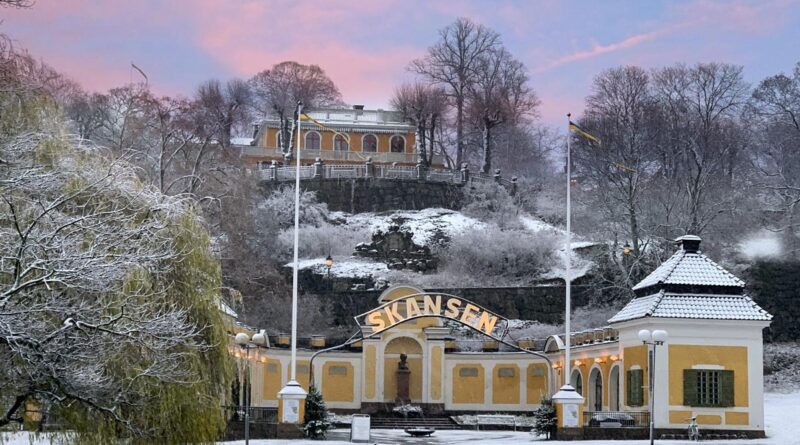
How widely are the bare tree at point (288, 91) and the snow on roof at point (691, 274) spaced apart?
158ft

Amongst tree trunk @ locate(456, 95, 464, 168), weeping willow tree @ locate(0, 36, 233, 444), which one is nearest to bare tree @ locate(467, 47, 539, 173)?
tree trunk @ locate(456, 95, 464, 168)

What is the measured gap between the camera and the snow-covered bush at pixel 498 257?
68.8m

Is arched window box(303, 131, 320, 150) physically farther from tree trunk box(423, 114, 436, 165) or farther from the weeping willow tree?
the weeping willow tree

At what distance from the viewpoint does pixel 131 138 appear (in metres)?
49.3

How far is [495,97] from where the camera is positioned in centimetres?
8581

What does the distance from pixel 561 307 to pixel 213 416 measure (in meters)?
42.9

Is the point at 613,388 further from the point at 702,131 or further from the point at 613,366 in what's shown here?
the point at 702,131

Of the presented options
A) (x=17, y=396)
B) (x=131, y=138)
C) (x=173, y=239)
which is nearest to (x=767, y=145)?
(x=131, y=138)

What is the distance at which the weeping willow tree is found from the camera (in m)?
16.8

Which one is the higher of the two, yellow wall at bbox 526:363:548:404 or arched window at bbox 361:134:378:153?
arched window at bbox 361:134:378:153

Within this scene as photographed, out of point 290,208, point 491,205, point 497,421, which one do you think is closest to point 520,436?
point 497,421

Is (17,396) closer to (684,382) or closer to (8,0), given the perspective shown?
(8,0)

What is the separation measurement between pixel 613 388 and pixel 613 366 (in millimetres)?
927

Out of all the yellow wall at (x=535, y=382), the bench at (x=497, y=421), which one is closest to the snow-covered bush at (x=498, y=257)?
the yellow wall at (x=535, y=382)
